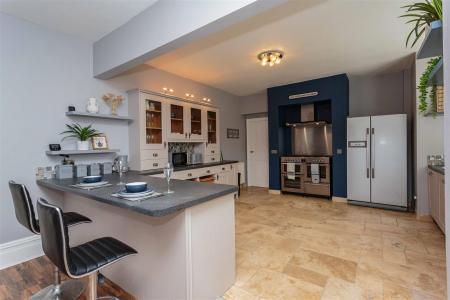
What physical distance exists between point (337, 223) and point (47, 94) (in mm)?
4260

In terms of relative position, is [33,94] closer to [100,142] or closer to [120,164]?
[100,142]

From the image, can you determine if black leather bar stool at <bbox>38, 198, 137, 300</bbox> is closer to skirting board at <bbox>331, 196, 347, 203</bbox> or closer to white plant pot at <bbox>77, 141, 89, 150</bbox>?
white plant pot at <bbox>77, 141, 89, 150</bbox>

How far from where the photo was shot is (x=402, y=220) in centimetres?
334

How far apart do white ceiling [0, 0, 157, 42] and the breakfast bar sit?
Answer: 1.83 metres

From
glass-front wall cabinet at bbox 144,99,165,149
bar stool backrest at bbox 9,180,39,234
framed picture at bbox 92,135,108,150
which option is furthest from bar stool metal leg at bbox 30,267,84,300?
glass-front wall cabinet at bbox 144,99,165,149

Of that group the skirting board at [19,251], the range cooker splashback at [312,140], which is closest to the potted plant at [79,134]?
the skirting board at [19,251]

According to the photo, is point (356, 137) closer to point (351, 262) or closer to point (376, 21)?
point (376, 21)

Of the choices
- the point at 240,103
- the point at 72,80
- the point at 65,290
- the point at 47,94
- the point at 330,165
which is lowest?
the point at 65,290

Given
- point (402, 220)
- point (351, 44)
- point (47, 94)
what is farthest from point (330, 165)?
point (47, 94)

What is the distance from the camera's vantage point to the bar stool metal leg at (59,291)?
5.72ft

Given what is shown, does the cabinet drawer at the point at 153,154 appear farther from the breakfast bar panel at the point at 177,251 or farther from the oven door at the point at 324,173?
the oven door at the point at 324,173

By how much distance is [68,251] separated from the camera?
44.6 inches

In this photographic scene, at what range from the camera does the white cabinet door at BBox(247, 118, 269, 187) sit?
20.0 feet

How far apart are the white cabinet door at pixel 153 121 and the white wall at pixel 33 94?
20.6 inches
